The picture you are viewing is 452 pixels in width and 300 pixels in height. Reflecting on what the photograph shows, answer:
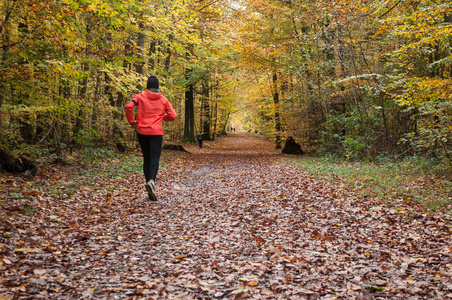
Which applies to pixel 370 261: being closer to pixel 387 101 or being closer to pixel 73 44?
pixel 73 44

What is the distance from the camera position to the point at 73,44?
22.6 ft

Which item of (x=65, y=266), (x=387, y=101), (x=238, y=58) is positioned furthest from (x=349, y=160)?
(x=65, y=266)

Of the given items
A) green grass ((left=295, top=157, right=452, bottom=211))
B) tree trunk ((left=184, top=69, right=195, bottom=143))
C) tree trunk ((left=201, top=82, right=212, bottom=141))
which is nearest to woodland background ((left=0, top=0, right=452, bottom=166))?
tree trunk ((left=184, top=69, right=195, bottom=143))

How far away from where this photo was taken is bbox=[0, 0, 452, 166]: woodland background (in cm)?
672

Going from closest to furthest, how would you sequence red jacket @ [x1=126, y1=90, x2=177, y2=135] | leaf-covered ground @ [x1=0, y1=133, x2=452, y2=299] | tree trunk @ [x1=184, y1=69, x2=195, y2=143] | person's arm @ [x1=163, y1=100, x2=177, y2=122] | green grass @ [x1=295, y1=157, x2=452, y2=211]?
leaf-covered ground @ [x1=0, y1=133, x2=452, y2=299] < green grass @ [x1=295, y1=157, x2=452, y2=211] < red jacket @ [x1=126, y1=90, x2=177, y2=135] < person's arm @ [x1=163, y1=100, x2=177, y2=122] < tree trunk @ [x1=184, y1=69, x2=195, y2=143]

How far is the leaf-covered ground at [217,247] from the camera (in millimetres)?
2996

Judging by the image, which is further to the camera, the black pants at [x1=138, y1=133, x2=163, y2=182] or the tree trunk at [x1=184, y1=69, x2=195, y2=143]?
the tree trunk at [x1=184, y1=69, x2=195, y2=143]

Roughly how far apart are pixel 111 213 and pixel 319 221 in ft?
12.6

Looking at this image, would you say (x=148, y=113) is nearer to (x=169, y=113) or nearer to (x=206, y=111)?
(x=169, y=113)

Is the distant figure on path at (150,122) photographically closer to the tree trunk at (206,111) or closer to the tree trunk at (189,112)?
the tree trunk at (189,112)

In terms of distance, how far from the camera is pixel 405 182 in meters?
7.83

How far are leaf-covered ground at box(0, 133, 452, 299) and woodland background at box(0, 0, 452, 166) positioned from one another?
2.67 metres

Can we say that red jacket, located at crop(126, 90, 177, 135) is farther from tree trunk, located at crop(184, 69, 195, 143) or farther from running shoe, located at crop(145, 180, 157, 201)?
tree trunk, located at crop(184, 69, 195, 143)

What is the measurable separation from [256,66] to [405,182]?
13.1 meters
